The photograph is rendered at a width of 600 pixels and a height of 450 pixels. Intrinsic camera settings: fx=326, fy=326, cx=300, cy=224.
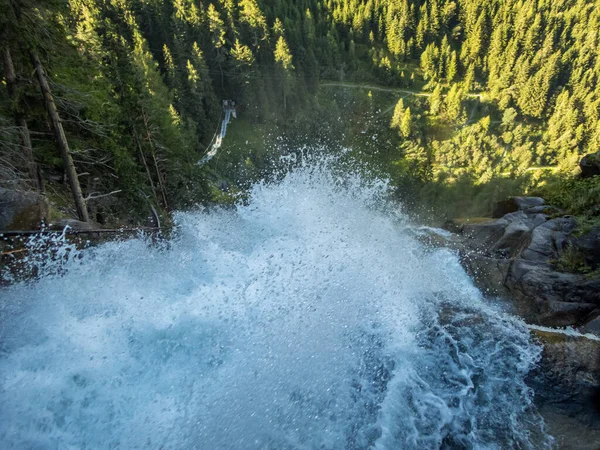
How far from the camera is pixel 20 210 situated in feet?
36.2

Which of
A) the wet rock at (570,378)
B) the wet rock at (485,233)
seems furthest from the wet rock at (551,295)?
the wet rock at (485,233)

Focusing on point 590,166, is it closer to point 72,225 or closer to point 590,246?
point 590,246

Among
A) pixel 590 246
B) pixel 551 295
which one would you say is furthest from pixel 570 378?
pixel 590 246

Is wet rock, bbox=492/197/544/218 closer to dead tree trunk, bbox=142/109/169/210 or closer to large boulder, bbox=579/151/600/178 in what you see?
large boulder, bbox=579/151/600/178

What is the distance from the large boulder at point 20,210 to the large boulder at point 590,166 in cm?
2710

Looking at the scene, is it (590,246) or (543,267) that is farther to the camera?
(543,267)

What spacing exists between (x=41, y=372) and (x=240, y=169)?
5770 centimetres

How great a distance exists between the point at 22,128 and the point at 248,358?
13.0m

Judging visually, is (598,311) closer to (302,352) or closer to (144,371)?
(302,352)

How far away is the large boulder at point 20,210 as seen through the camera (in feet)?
35.0

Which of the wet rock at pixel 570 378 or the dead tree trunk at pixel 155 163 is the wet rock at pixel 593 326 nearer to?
the wet rock at pixel 570 378

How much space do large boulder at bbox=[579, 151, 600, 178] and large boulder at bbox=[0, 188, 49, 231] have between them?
2710 centimetres

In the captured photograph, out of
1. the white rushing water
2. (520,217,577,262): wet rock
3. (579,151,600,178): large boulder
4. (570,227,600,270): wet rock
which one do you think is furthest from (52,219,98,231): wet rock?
(579,151,600,178): large boulder

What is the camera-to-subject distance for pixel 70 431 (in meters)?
6.97
